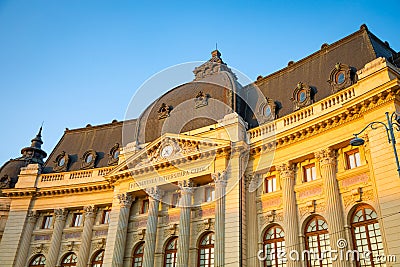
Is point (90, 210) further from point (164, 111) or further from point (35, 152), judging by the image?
point (35, 152)

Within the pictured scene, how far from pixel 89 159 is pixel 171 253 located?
1299 centimetres

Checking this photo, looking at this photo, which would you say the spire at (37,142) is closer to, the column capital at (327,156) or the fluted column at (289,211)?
the fluted column at (289,211)

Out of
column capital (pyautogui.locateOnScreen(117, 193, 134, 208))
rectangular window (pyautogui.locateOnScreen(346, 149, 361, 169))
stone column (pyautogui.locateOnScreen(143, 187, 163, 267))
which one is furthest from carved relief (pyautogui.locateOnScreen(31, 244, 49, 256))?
rectangular window (pyautogui.locateOnScreen(346, 149, 361, 169))

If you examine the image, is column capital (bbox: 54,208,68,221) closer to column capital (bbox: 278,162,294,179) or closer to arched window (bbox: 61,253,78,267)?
arched window (bbox: 61,253,78,267)

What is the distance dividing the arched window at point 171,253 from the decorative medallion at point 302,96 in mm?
12135

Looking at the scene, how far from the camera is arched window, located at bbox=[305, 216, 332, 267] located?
22.0 meters

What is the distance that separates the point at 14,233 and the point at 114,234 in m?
9.37

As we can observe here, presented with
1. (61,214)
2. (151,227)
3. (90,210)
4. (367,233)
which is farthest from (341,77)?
(61,214)

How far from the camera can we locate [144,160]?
30750 mm

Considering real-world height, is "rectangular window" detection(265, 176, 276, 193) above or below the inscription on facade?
below

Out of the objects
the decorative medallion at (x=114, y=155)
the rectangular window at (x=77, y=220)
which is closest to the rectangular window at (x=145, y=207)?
the decorative medallion at (x=114, y=155)

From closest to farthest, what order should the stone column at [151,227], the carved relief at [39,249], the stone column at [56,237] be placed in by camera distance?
the stone column at [151,227] < the stone column at [56,237] < the carved relief at [39,249]

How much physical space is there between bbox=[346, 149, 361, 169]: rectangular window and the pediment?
740cm

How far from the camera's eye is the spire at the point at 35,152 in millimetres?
41156
